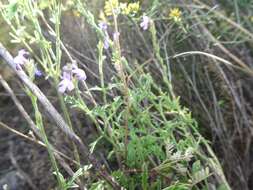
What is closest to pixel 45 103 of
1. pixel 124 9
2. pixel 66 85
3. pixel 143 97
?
pixel 66 85

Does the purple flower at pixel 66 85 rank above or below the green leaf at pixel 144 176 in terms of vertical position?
above

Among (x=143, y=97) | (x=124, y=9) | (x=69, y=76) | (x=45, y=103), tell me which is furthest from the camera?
(x=124, y=9)

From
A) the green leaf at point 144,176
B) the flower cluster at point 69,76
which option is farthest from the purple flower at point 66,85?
the green leaf at point 144,176

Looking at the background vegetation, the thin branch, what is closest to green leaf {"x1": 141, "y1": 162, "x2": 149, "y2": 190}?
the background vegetation

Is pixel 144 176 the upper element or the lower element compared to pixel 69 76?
lower

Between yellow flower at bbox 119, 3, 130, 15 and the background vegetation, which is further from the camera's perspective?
yellow flower at bbox 119, 3, 130, 15

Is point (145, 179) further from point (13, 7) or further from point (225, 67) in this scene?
point (225, 67)

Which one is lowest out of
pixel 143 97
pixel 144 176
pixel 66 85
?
pixel 144 176

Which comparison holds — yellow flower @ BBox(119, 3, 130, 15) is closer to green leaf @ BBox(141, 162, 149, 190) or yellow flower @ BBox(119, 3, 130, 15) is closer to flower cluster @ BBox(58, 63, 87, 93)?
flower cluster @ BBox(58, 63, 87, 93)

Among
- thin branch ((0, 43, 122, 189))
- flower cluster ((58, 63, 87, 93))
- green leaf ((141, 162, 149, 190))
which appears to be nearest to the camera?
thin branch ((0, 43, 122, 189))

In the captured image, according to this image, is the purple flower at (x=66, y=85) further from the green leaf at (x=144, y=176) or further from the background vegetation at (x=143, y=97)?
the green leaf at (x=144, y=176)

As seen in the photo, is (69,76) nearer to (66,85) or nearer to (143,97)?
(66,85)
